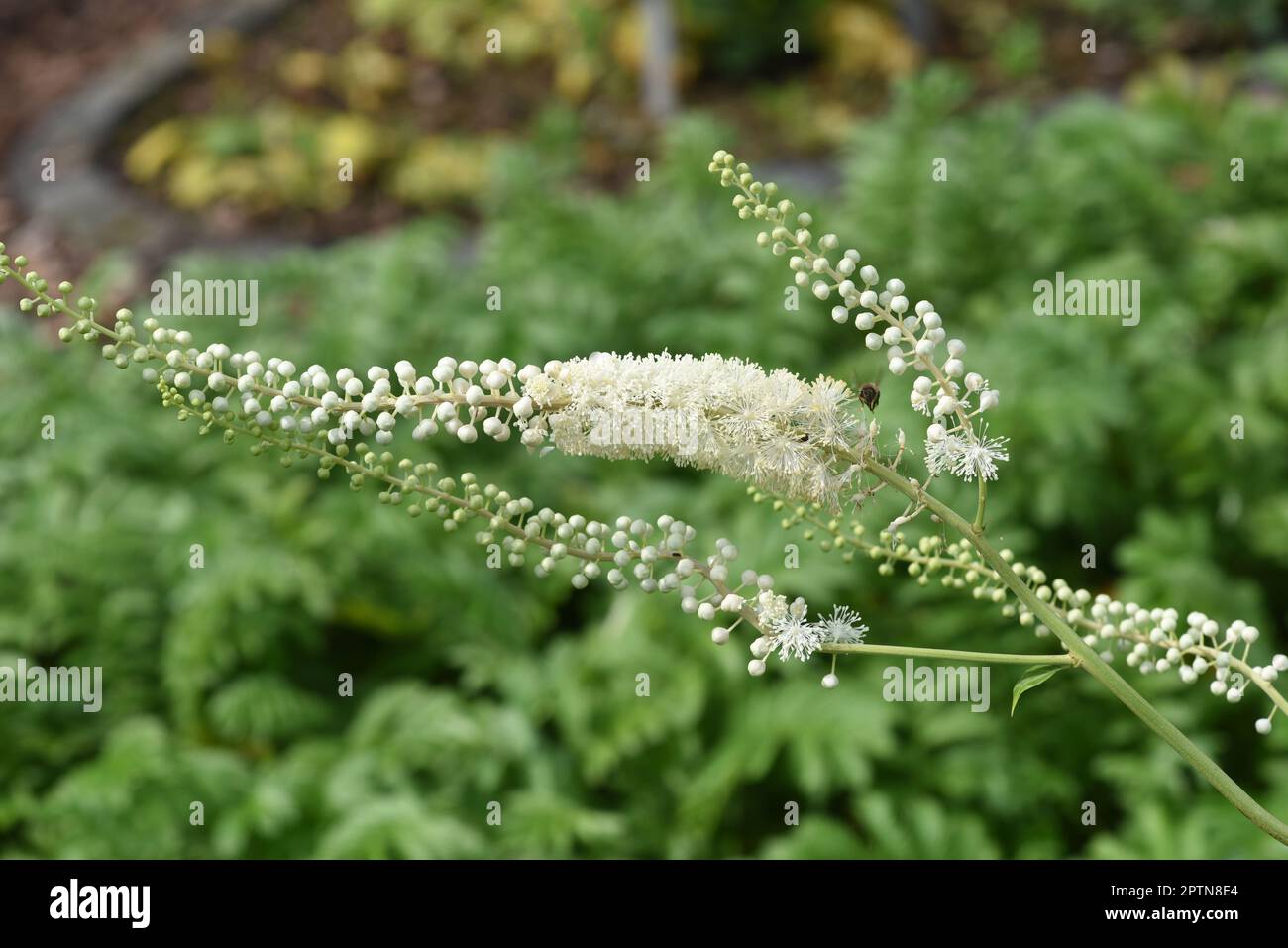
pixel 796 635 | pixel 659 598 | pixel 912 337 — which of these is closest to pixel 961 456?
pixel 912 337

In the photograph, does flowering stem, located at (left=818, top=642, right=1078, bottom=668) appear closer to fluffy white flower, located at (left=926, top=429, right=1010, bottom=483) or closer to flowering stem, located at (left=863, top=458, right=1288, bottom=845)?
flowering stem, located at (left=863, top=458, right=1288, bottom=845)

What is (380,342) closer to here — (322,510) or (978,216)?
(322,510)

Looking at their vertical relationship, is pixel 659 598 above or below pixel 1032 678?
above

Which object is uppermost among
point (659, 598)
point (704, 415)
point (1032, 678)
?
point (704, 415)

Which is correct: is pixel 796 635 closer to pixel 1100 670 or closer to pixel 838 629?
pixel 838 629

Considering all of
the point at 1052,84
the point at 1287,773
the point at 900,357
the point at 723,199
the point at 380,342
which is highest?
the point at 1052,84

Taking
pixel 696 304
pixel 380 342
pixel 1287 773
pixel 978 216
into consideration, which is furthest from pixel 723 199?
pixel 1287 773

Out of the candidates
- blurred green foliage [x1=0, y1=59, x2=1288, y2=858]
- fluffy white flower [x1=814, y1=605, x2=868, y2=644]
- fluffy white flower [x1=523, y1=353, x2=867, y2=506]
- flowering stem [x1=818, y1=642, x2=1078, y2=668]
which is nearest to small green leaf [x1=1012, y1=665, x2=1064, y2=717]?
flowering stem [x1=818, y1=642, x2=1078, y2=668]
